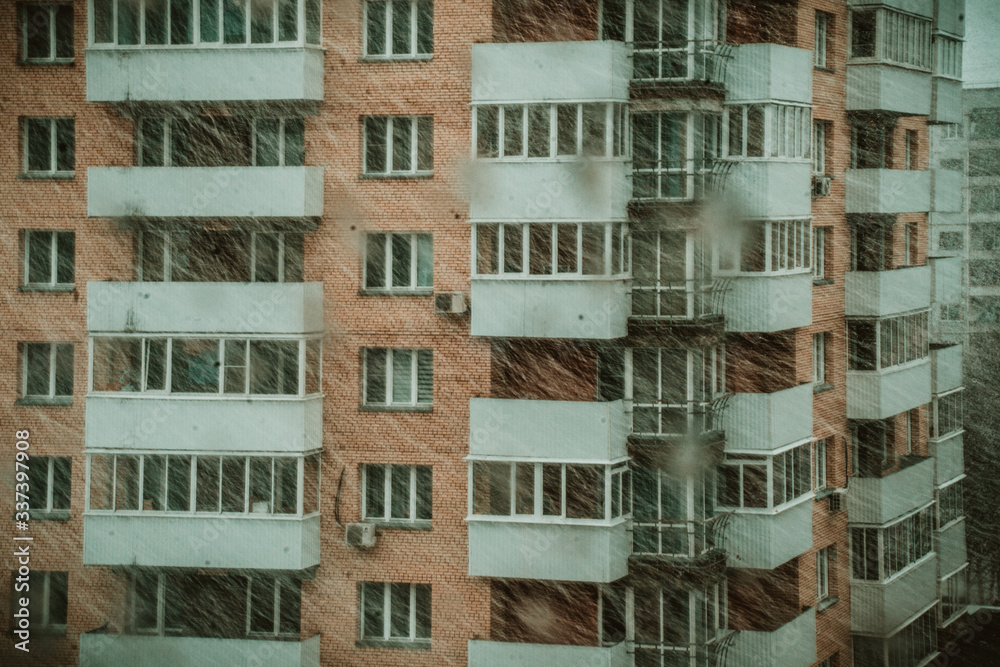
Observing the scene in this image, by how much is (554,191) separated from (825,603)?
10404 mm

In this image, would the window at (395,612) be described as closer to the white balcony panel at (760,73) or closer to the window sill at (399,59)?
the window sill at (399,59)

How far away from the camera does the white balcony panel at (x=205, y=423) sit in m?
22.4

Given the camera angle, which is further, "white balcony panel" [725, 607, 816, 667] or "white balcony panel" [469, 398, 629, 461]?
"white balcony panel" [725, 607, 816, 667]

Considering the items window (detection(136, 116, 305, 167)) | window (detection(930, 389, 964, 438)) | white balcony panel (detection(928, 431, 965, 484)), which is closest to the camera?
window (detection(136, 116, 305, 167))

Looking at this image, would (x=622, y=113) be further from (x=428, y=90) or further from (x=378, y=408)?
(x=378, y=408)

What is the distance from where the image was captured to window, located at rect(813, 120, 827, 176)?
2558cm

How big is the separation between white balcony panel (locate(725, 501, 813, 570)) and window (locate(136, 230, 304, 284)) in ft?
28.8

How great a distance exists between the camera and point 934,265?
30.9 meters

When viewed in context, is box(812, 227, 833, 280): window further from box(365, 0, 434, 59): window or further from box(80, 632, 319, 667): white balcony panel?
box(80, 632, 319, 667): white balcony panel

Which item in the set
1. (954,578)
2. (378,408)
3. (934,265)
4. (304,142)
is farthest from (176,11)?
(954,578)

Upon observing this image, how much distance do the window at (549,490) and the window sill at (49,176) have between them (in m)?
8.81

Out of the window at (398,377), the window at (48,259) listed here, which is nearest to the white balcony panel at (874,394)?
the window at (398,377)

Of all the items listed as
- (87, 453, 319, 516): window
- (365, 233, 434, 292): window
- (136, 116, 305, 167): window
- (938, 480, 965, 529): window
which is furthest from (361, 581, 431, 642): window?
(938, 480, 965, 529): window

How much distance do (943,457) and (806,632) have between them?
27.4 ft
